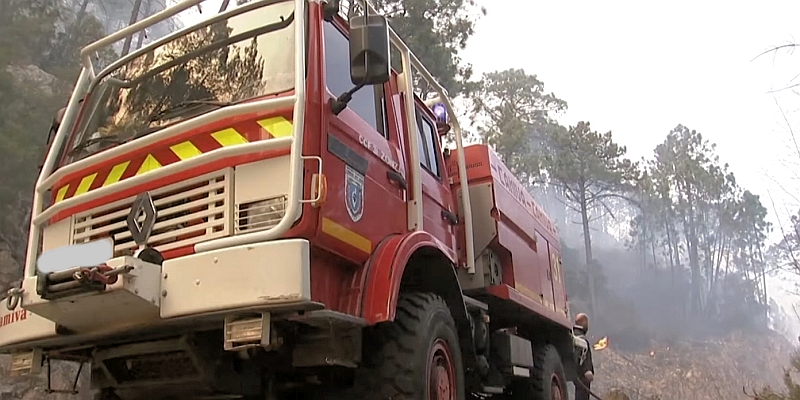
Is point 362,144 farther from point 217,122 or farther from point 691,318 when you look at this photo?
point 691,318

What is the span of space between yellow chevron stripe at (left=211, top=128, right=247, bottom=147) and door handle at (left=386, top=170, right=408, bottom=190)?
1099mm

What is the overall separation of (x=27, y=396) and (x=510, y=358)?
761 centimetres

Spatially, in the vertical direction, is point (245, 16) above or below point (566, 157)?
below

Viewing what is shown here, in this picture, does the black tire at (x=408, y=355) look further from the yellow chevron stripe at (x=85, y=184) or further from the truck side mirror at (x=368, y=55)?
the yellow chevron stripe at (x=85, y=184)

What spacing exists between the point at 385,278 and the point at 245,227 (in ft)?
2.67

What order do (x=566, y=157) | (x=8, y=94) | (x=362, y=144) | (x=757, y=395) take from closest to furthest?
(x=362, y=144) → (x=757, y=395) → (x=8, y=94) → (x=566, y=157)

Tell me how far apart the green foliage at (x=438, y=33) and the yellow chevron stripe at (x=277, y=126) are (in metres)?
17.3

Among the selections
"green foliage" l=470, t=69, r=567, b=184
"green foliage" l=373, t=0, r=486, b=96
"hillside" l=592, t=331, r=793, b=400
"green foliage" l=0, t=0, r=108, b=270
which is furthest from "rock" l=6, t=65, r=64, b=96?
"hillside" l=592, t=331, r=793, b=400

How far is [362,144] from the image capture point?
4.13 meters

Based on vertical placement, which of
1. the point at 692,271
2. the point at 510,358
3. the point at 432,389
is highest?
the point at 692,271

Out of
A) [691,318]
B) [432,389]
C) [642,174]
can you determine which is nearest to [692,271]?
[691,318]

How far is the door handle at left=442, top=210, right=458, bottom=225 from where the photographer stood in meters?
5.54

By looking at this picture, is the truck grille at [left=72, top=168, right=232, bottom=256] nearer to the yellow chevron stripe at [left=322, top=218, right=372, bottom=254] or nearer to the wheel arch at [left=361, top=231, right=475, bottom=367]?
the yellow chevron stripe at [left=322, top=218, right=372, bottom=254]

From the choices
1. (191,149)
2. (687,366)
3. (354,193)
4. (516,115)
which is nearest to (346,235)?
(354,193)
